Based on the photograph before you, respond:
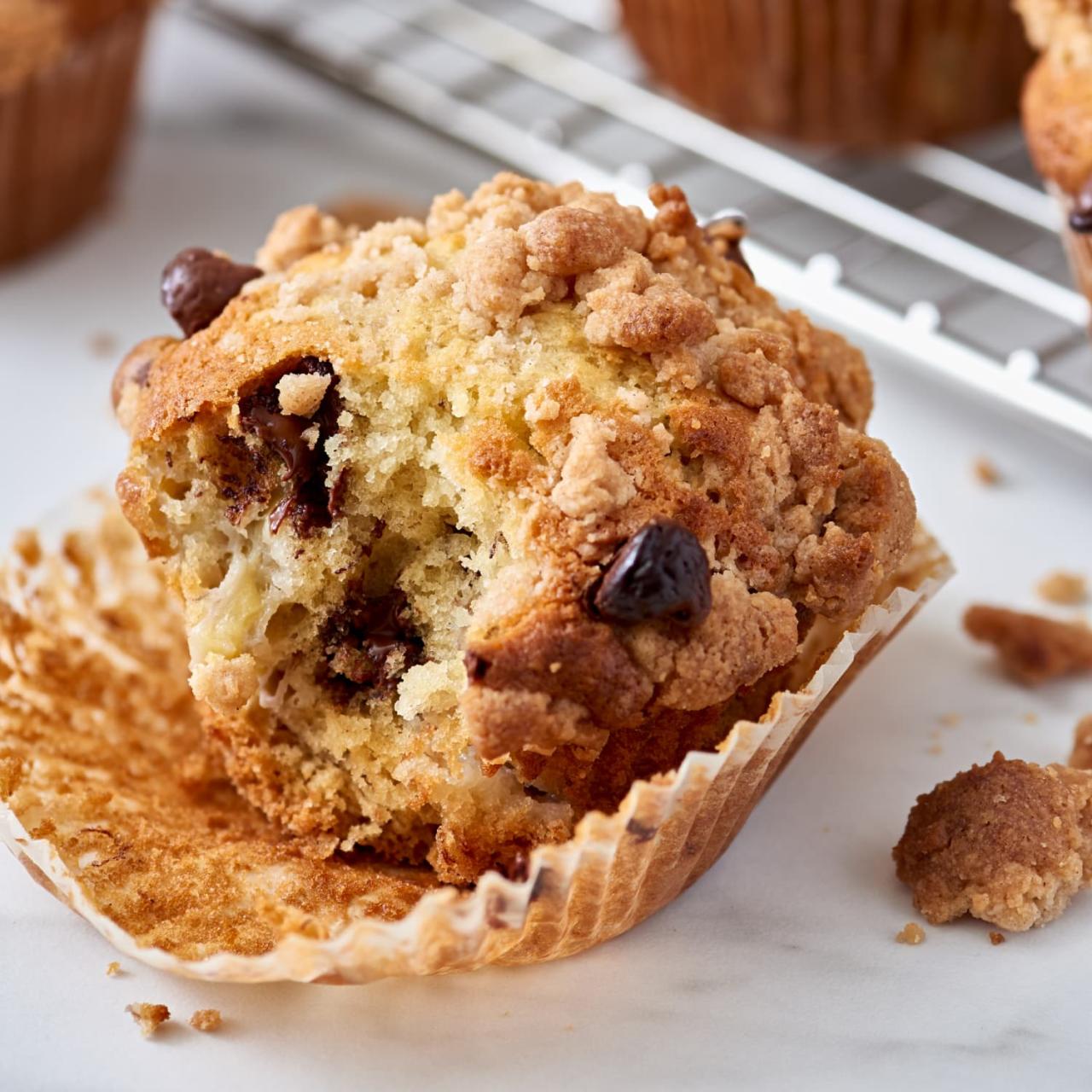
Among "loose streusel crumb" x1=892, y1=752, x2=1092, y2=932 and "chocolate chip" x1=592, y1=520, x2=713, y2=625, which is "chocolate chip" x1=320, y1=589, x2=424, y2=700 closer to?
"chocolate chip" x1=592, y1=520, x2=713, y2=625

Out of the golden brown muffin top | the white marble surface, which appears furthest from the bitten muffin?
the golden brown muffin top

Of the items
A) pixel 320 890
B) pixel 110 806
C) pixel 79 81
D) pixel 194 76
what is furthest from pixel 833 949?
pixel 194 76

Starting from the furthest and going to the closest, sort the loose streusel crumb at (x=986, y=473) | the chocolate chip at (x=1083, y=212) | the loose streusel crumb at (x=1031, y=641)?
the loose streusel crumb at (x=986, y=473)
the chocolate chip at (x=1083, y=212)
the loose streusel crumb at (x=1031, y=641)

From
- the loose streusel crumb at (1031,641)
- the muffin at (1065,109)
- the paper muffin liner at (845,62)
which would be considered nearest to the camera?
the loose streusel crumb at (1031,641)

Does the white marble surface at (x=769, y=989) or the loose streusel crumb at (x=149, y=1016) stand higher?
the white marble surface at (x=769, y=989)

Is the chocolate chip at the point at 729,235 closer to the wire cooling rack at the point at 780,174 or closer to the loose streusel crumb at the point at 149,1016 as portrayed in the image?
the wire cooling rack at the point at 780,174

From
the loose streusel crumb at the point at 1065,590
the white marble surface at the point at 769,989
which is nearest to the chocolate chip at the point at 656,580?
the white marble surface at the point at 769,989

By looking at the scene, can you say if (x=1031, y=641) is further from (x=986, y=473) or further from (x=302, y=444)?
(x=302, y=444)
